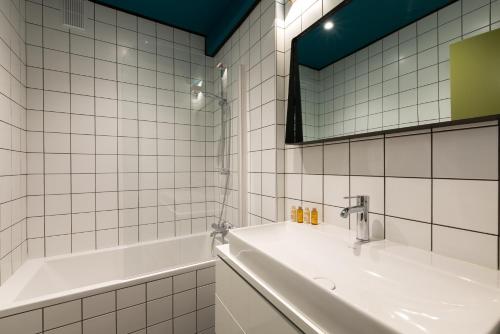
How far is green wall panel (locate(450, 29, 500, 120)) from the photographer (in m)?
0.67

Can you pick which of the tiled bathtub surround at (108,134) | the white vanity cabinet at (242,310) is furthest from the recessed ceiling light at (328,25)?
the white vanity cabinet at (242,310)

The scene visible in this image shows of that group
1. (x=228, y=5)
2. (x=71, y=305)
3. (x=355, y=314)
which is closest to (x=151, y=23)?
(x=228, y=5)

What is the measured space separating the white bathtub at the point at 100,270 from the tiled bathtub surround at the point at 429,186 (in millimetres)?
1133

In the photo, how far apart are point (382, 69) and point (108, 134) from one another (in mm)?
2079

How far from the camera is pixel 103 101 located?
200 centimetres

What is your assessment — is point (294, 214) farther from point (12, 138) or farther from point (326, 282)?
point (12, 138)

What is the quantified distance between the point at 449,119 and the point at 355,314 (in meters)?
0.68

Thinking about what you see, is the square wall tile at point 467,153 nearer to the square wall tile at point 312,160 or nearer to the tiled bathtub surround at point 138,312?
the square wall tile at point 312,160

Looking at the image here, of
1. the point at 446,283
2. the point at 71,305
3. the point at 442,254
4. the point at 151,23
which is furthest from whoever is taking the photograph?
the point at 151,23

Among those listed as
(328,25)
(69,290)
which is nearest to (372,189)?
(328,25)

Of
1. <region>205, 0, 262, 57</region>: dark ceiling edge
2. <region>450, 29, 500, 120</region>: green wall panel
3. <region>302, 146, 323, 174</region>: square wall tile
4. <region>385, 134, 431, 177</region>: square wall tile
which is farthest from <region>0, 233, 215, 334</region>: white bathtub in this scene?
<region>205, 0, 262, 57</region>: dark ceiling edge

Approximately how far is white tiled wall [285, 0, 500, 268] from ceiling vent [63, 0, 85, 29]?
200cm

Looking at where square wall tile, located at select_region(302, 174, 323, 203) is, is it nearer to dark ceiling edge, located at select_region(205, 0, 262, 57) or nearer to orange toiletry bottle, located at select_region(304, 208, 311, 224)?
orange toiletry bottle, located at select_region(304, 208, 311, 224)

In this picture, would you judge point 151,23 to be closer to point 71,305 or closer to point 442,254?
point 71,305
